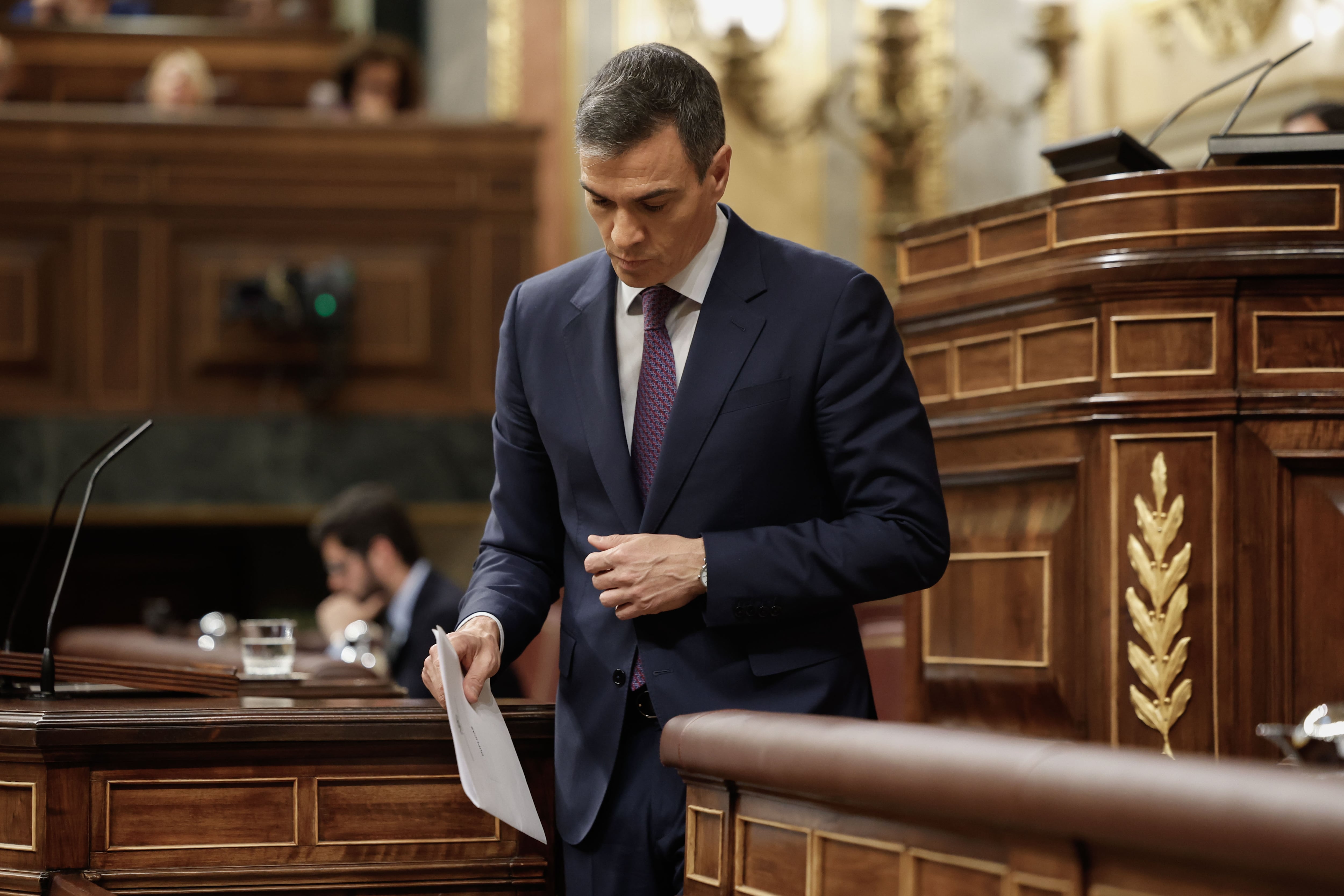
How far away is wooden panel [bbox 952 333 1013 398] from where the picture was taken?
2773mm

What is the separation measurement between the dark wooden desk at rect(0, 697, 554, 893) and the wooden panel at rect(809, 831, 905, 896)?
614 millimetres

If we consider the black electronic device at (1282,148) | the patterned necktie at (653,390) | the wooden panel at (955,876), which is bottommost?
the wooden panel at (955,876)

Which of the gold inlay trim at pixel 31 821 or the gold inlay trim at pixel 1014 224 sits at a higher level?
the gold inlay trim at pixel 1014 224

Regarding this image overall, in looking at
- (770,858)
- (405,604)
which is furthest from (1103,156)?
(405,604)

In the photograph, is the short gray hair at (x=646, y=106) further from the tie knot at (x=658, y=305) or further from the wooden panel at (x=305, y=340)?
the wooden panel at (x=305, y=340)

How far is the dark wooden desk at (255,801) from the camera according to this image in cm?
Answer: 182

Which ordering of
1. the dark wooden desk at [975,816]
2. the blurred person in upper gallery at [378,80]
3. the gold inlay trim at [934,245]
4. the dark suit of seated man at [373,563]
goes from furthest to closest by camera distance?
1. the blurred person in upper gallery at [378,80]
2. the dark suit of seated man at [373,563]
3. the gold inlay trim at [934,245]
4. the dark wooden desk at [975,816]

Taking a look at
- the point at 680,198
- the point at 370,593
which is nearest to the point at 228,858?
the point at 680,198

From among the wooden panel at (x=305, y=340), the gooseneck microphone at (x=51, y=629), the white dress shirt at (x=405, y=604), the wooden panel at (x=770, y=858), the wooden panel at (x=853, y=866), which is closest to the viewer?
the wooden panel at (x=853, y=866)

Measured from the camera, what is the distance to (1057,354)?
2.65 meters

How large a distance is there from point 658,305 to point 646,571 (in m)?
0.35

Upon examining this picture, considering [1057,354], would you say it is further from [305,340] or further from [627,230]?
[305,340]

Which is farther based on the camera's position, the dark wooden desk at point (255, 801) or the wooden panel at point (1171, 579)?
the wooden panel at point (1171, 579)

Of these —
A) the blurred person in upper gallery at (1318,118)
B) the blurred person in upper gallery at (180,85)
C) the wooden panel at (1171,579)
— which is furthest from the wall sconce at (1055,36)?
the wooden panel at (1171,579)
